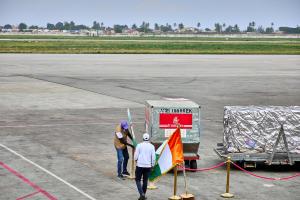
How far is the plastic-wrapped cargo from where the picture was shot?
22.0 meters

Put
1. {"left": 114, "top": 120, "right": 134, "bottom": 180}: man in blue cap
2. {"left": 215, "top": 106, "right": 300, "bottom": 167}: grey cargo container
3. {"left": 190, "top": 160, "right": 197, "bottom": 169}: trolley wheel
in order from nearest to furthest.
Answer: {"left": 114, "top": 120, "right": 134, "bottom": 180}: man in blue cap < {"left": 190, "top": 160, "right": 197, "bottom": 169}: trolley wheel < {"left": 215, "top": 106, "right": 300, "bottom": 167}: grey cargo container

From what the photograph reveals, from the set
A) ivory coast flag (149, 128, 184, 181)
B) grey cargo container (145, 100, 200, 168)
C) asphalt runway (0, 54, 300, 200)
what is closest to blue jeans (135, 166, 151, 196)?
asphalt runway (0, 54, 300, 200)

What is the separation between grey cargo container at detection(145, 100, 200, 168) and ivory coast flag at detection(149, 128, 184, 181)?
2.70 metres

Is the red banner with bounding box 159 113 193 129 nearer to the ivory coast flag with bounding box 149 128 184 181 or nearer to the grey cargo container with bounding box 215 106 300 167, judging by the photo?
the grey cargo container with bounding box 215 106 300 167

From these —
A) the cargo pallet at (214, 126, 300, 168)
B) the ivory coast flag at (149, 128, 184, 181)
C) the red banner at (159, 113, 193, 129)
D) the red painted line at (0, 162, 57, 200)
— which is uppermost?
the red banner at (159, 113, 193, 129)

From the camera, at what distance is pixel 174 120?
21.6 metres

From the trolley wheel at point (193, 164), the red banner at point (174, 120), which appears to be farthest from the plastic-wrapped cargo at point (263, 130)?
the red banner at point (174, 120)

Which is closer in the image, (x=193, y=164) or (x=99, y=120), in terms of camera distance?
(x=193, y=164)

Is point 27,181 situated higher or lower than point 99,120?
higher

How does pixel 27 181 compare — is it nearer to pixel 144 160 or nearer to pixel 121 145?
pixel 121 145

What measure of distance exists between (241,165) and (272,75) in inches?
1733

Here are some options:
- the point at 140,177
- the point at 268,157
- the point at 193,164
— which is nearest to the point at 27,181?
the point at 140,177

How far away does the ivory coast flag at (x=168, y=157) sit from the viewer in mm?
18375

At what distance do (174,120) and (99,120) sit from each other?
11.6 m
